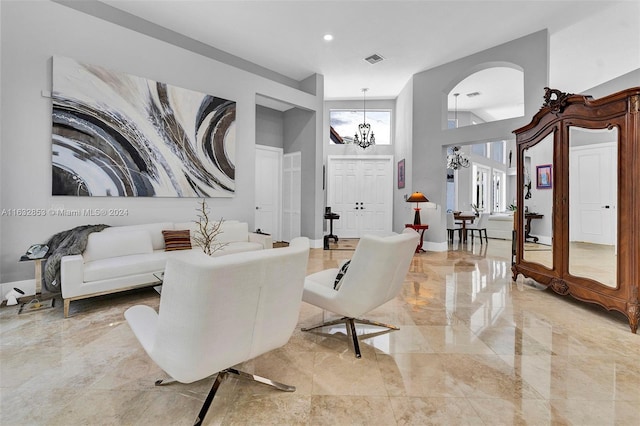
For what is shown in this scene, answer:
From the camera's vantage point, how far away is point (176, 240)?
3.96 metres

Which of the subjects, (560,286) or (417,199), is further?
(417,199)

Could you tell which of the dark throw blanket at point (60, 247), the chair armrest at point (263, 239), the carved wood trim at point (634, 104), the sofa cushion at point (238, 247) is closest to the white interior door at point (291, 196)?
the chair armrest at point (263, 239)

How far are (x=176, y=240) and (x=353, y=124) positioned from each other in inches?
237

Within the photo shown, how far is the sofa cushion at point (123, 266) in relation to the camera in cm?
299

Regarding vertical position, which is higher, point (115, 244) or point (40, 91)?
point (40, 91)

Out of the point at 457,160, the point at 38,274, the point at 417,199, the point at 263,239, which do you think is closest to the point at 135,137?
the point at 38,274

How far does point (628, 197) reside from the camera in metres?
2.75

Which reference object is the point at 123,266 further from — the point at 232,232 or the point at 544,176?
the point at 544,176

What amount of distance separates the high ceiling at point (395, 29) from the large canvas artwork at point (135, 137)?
1115 millimetres

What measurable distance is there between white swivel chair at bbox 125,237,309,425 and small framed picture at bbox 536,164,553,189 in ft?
11.3

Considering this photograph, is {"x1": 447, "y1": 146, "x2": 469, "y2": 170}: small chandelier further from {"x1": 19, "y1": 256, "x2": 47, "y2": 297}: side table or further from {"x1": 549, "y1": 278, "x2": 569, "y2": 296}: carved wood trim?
{"x1": 19, "y1": 256, "x2": 47, "y2": 297}: side table

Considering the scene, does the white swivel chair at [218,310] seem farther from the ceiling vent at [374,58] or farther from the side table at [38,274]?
the ceiling vent at [374,58]

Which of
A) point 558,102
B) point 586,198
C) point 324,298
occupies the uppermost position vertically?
point 558,102

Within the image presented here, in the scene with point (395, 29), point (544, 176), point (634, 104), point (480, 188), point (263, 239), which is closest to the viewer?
point (634, 104)
